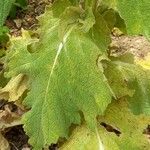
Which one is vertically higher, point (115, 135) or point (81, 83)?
point (81, 83)

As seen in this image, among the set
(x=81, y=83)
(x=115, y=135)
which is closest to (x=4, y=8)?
(x=81, y=83)

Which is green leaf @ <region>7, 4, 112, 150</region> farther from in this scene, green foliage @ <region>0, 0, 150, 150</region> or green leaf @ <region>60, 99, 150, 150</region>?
green leaf @ <region>60, 99, 150, 150</region>

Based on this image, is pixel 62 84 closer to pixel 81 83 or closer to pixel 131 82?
pixel 81 83

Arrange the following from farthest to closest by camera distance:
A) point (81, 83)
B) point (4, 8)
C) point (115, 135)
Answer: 1. point (115, 135)
2. point (81, 83)
3. point (4, 8)

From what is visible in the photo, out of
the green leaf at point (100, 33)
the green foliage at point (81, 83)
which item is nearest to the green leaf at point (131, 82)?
the green foliage at point (81, 83)

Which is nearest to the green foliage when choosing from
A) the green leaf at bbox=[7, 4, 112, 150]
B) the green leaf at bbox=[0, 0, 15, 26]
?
the green leaf at bbox=[7, 4, 112, 150]

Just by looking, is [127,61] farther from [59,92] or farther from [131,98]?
[59,92]

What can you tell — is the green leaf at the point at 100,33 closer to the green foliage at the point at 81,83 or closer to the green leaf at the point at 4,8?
the green foliage at the point at 81,83

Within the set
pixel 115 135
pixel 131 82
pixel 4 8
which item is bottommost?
pixel 115 135

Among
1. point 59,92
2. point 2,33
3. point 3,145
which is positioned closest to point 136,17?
point 59,92
